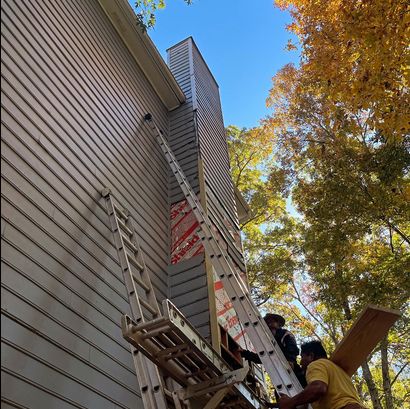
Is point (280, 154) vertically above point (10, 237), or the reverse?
A: point (280, 154)

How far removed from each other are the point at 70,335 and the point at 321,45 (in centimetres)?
771

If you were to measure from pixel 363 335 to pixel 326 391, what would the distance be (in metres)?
0.51

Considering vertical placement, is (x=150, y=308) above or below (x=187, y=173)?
below

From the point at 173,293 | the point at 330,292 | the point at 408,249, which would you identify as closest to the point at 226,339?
the point at 173,293

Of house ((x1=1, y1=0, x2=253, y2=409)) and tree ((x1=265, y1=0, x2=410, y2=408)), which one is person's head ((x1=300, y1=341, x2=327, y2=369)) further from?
tree ((x1=265, y1=0, x2=410, y2=408))

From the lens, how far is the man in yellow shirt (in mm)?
3121

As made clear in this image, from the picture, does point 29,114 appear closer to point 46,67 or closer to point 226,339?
point 46,67

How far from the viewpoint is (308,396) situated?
3.11 meters

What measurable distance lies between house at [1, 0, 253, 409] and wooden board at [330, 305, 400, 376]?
2.06 meters

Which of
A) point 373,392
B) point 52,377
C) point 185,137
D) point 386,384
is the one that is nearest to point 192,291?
point 52,377

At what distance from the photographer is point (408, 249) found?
37.4 ft

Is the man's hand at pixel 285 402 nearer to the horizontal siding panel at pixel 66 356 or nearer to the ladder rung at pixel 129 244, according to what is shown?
the horizontal siding panel at pixel 66 356

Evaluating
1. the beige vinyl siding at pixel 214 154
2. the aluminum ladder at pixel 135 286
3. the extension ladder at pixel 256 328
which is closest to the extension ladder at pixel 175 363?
the aluminum ladder at pixel 135 286

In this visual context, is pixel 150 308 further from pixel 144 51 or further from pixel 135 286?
pixel 144 51
